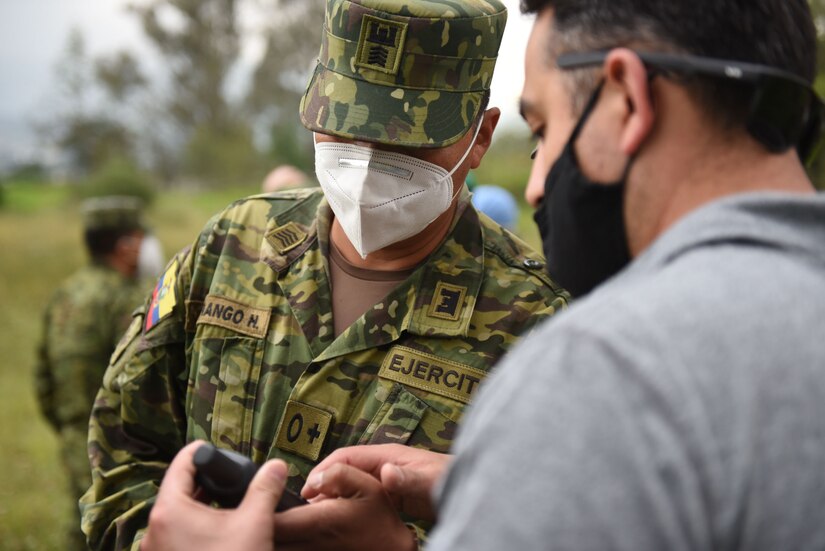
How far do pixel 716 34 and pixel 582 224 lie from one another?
0.32 meters

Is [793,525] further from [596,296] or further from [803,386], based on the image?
[596,296]

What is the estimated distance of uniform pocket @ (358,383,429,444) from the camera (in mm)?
1983

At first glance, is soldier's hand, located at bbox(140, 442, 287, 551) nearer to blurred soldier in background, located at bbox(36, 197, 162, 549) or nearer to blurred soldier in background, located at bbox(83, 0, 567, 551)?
blurred soldier in background, located at bbox(83, 0, 567, 551)

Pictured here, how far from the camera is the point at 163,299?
2.23m

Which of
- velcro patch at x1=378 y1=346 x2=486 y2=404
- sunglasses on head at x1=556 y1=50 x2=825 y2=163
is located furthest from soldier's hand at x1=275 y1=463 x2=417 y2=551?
sunglasses on head at x1=556 y1=50 x2=825 y2=163

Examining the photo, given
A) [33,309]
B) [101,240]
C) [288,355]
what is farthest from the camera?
[33,309]

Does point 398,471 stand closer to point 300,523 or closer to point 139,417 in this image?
point 300,523

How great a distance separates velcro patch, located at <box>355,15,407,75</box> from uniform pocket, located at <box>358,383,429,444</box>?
2.63 feet

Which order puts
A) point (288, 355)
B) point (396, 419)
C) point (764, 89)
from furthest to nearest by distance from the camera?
point (288, 355) → point (396, 419) → point (764, 89)

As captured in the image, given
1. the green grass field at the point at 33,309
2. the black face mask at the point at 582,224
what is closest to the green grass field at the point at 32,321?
the green grass field at the point at 33,309

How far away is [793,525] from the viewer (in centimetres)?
87

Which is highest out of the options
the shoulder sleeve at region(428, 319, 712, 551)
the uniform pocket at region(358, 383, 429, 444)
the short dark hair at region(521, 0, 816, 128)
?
the short dark hair at region(521, 0, 816, 128)

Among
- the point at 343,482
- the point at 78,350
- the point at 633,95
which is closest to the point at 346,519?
the point at 343,482

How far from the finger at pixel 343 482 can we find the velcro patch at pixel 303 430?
39cm
